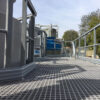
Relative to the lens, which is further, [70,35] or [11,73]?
[70,35]

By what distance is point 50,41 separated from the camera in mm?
15992

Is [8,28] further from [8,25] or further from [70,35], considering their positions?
[70,35]

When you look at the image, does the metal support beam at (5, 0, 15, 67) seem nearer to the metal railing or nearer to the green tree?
the metal railing

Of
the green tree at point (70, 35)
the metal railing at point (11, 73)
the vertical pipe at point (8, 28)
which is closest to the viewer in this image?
the metal railing at point (11, 73)

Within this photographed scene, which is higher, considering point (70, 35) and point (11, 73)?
point (70, 35)

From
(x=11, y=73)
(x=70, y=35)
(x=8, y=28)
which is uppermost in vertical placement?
(x=70, y=35)

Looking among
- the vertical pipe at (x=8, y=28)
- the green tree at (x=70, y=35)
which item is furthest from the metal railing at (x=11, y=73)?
the green tree at (x=70, y=35)

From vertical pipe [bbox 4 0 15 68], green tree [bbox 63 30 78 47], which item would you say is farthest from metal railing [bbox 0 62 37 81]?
green tree [bbox 63 30 78 47]

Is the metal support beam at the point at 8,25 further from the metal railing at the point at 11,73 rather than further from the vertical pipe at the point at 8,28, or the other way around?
the metal railing at the point at 11,73

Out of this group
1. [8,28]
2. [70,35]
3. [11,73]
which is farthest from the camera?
[70,35]

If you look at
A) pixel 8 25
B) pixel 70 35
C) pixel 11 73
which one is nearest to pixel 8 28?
pixel 8 25

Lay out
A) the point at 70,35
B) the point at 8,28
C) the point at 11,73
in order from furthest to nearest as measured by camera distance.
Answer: the point at 70,35 → the point at 8,28 → the point at 11,73

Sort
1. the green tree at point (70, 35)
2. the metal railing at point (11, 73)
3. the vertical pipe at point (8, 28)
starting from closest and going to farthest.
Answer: the metal railing at point (11, 73) → the vertical pipe at point (8, 28) → the green tree at point (70, 35)

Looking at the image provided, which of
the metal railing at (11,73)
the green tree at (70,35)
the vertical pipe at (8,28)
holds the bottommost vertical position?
the metal railing at (11,73)
